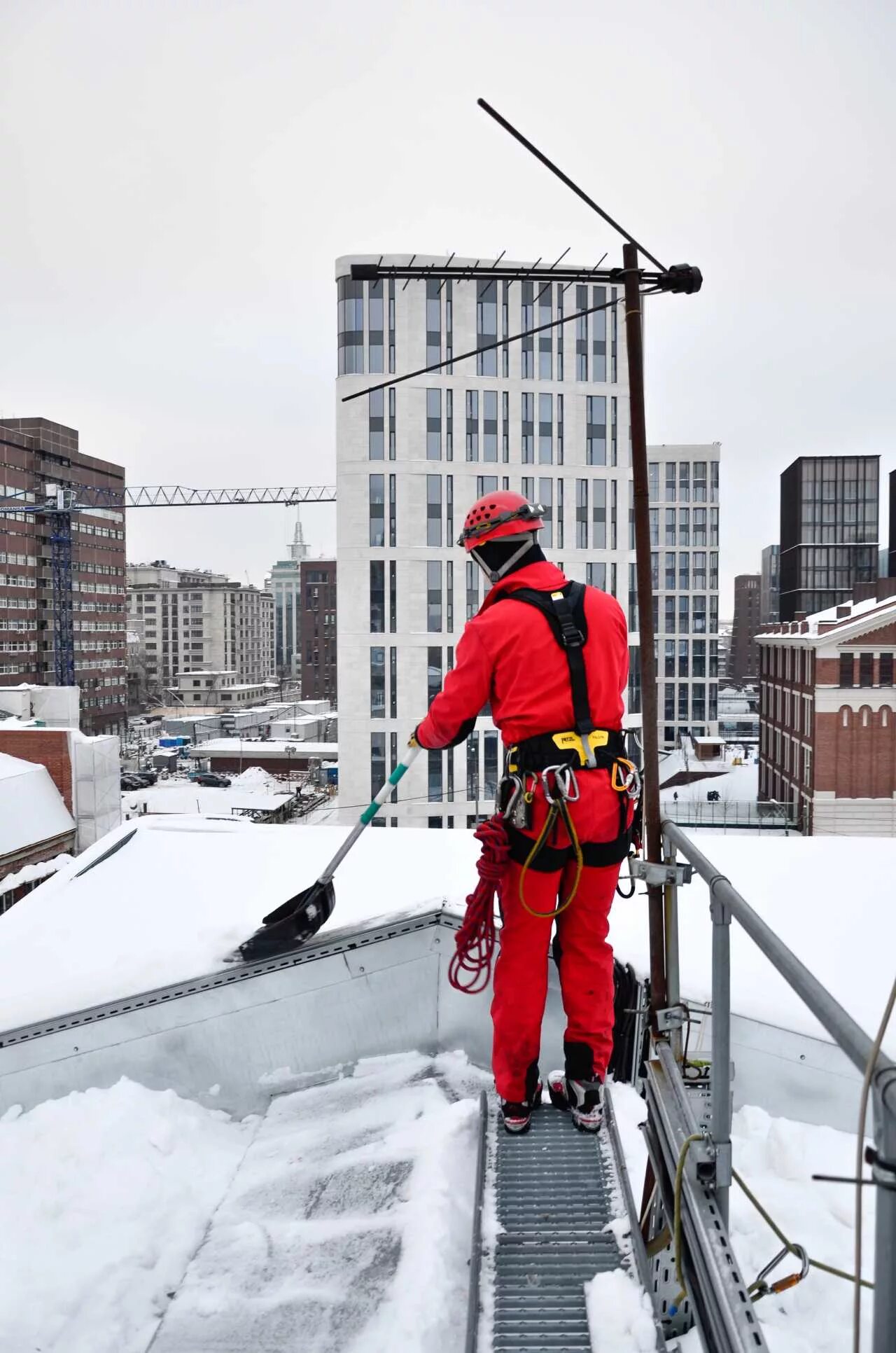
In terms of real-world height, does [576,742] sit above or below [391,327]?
below

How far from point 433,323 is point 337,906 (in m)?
19.4

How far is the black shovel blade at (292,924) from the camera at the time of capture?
9.07 feet

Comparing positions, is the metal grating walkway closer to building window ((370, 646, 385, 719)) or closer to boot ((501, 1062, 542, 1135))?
boot ((501, 1062, 542, 1135))

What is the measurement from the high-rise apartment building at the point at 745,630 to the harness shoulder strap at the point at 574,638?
84.5 m

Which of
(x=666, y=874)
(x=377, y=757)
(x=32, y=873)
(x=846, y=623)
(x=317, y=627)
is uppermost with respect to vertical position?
(x=317, y=627)

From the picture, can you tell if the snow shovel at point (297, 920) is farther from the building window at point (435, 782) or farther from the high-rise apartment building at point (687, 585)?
the high-rise apartment building at point (687, 585)

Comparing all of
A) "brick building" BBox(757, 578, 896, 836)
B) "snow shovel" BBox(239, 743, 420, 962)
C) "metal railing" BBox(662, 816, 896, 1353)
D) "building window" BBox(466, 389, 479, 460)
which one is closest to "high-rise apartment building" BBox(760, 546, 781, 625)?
"brick building" BBox(757, 578, 896, 836)

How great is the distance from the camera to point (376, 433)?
20.5 meters

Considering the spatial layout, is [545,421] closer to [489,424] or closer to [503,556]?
[489,424]

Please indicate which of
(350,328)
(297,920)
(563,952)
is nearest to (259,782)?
(350,328)

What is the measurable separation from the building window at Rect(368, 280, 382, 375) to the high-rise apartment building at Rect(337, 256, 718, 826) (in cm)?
3

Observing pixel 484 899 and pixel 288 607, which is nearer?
pixel 484 899

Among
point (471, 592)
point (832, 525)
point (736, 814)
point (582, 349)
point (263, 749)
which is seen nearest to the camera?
point (471, 592)

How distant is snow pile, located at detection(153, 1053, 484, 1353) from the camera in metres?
1.76
